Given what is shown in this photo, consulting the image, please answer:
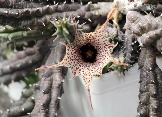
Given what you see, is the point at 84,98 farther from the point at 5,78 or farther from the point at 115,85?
the point at 5,78

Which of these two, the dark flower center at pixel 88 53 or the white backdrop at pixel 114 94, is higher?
the dark flower center at pixel 88 53

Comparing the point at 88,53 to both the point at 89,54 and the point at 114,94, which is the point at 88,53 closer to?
the point at 89,54

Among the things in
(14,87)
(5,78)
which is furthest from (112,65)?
(14,87)

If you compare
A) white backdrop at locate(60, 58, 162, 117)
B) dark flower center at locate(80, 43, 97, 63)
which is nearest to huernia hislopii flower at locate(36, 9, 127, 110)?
dark flower center at locate(80, 43, 97, 63)

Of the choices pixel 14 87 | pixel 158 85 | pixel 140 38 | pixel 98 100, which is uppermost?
pixel 140 38

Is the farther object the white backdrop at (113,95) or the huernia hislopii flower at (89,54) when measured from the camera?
the white backdrop at (113,95)

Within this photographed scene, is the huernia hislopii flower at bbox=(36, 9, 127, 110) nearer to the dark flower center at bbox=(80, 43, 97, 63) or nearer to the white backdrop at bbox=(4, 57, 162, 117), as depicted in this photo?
the dark flower center at bbox=(80, 43, 97, 63)

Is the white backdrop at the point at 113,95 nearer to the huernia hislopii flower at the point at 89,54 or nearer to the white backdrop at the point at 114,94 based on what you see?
the white backdrop at the point at 114,94

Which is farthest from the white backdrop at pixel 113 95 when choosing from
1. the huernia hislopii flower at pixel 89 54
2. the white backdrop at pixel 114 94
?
the huernia hislopii flower at pixel 89 54
